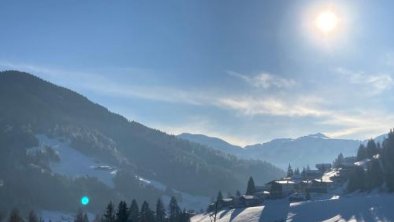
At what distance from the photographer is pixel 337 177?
7618 inches

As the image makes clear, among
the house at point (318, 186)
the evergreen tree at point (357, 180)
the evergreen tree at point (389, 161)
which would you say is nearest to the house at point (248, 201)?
the house at point (318, 186)

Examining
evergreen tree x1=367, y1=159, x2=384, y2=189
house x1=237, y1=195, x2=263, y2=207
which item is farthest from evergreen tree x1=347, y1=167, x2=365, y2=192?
house x1=237, y1=195, x2=263, y2=207

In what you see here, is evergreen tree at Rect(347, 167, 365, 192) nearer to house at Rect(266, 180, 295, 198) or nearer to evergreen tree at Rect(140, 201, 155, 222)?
house at Rect(266, 180, 295, 198)

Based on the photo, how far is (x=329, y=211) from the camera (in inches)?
4530

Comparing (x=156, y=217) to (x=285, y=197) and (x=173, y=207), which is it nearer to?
(x=173, y=207)

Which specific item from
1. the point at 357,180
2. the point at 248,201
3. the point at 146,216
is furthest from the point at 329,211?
the point at 146,216

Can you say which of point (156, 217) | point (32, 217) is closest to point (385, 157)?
point (156, 217)

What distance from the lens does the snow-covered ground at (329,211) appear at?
106062 millimetres

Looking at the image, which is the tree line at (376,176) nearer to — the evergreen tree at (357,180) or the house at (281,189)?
the evergreen tree at (357,180)

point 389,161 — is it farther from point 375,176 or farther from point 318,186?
point 318,186

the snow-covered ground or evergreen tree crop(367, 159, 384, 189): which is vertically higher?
evergreen tree crop(367, 159, 384, 189)

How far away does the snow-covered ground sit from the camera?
348 ft

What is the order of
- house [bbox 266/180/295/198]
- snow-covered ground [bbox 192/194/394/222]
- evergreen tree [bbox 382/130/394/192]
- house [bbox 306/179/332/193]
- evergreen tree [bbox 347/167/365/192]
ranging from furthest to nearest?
house [bbox 266/180/295/198] → house [bbox 306/179/332/193] → evergreen tree [bbox 347/167/365/192] → evergreen tree [bbox 382/130/394/192] → snow-covered ground [bbox 192/194/394/222]

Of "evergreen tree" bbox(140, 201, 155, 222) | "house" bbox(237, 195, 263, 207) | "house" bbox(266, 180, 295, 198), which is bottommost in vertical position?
"evergreen tree" bbox(140, 201, 155, 222)
